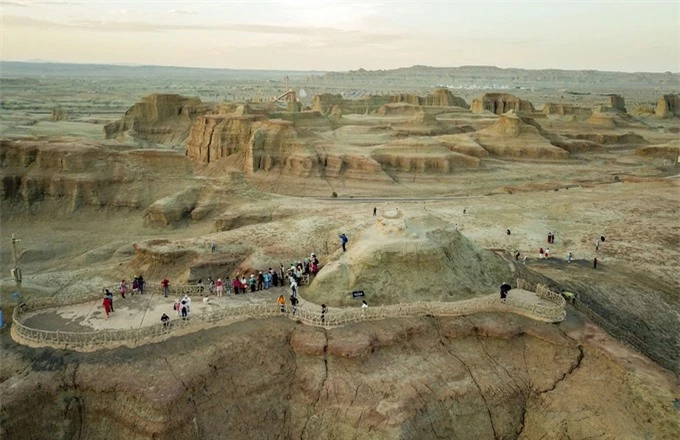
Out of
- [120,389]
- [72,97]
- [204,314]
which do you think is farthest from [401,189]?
[72,97]

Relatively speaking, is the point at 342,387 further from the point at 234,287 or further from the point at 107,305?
the point at 107,305

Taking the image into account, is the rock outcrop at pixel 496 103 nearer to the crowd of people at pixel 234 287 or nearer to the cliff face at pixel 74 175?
the cliff face at pixel 74 175

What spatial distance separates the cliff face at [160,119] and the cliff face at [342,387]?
78.5 m

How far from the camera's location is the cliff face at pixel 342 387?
16.4 metres

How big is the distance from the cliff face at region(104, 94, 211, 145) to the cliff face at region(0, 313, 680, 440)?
78.5 m

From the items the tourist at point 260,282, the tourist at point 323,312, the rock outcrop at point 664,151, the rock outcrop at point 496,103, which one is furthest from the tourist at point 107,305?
the rock outcrop at point 496,103

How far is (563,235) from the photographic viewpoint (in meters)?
38.2

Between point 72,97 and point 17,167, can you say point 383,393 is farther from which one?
point 72,97

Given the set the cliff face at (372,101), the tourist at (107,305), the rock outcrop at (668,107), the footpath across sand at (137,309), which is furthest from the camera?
the cliff face at (372,101)

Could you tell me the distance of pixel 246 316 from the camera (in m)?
20.2

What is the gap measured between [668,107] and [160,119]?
11440 centimetres

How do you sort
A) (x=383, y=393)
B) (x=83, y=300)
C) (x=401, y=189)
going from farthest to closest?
(x=401, y=189), (x=83, y=300), (x=383, y=393)

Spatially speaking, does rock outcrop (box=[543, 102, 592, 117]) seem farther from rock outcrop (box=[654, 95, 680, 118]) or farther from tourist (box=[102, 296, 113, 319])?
tourist (box=[102, 296, 113, 319])

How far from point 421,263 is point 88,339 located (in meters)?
12.4
